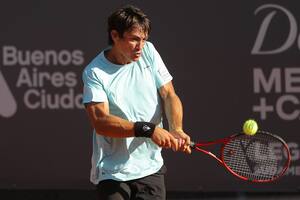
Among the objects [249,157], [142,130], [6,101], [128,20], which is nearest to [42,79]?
[6,101]

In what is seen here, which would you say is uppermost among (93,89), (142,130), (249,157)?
(93,89)

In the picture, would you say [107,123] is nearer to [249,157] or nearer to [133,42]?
[133,42]

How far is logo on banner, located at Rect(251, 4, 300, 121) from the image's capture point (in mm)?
6348

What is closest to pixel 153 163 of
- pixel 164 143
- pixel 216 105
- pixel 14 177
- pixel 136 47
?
pixel 164 143

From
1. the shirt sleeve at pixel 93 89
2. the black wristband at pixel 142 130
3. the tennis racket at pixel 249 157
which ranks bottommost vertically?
the tennis racket at pixel 249 157

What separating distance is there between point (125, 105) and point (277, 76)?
2513mm

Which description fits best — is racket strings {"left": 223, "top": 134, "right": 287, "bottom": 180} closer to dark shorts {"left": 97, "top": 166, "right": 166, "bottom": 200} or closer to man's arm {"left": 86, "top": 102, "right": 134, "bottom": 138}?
dark shorts {"left": 97, "top": 166, "right": 166, "bottom": 200}

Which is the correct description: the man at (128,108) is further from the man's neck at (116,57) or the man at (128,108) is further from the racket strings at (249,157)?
the racket strings at (249,157)

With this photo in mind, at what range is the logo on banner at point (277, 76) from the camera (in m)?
6.35

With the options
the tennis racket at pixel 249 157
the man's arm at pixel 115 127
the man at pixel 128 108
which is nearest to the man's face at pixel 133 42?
the man at pixel 128 108

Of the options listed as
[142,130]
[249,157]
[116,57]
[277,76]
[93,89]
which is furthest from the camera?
[277,76]

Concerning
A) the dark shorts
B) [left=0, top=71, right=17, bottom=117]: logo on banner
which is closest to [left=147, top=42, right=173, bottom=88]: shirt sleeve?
the dark shorts

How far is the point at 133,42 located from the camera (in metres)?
4.02

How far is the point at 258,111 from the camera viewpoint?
6410 mm
